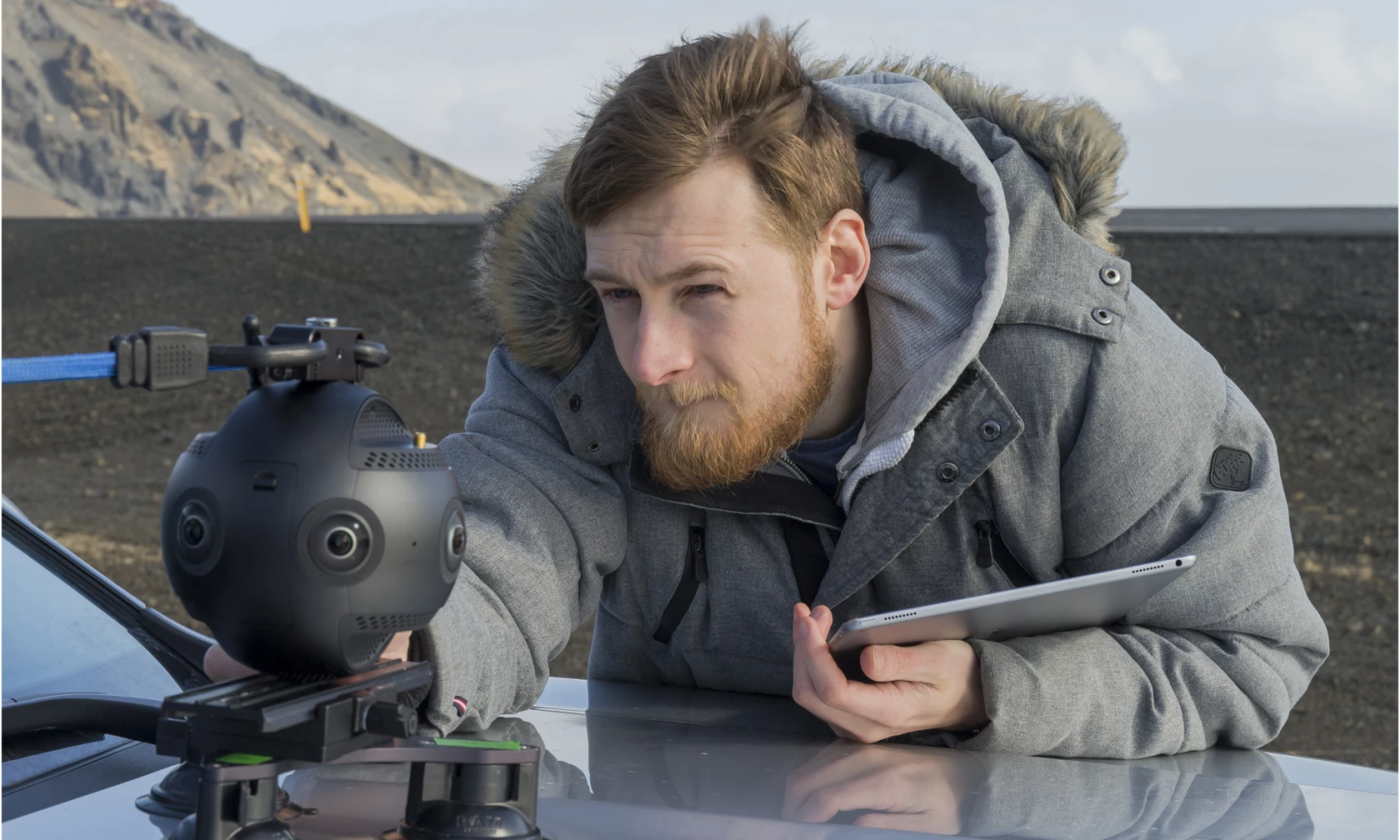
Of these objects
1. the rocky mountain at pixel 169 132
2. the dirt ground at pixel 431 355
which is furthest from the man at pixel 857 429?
the rocky mountain at pixel 169 132

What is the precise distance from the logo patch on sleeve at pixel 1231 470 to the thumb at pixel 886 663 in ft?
1.96

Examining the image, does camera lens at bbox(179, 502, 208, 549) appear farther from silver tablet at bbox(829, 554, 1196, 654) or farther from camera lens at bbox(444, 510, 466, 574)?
silver tablet at bbox(829, 554, 1196, 654)

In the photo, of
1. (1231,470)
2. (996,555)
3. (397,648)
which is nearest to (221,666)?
(397,648)

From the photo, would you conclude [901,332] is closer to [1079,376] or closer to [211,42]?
[1079,376]

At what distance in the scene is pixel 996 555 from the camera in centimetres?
229

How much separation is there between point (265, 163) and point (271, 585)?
72833mm

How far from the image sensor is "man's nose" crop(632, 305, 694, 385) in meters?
2.13

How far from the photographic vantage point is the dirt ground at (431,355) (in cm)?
655

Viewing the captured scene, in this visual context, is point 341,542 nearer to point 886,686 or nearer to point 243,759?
point 243,759

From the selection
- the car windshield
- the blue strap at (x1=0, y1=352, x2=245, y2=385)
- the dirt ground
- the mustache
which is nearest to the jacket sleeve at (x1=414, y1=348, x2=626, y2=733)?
the mustache

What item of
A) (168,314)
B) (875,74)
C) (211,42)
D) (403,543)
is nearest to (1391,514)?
(875,74)

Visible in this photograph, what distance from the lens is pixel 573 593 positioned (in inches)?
92.9

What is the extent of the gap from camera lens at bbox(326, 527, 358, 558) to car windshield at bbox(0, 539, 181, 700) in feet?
2.37

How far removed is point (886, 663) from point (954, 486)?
0.39 metres
